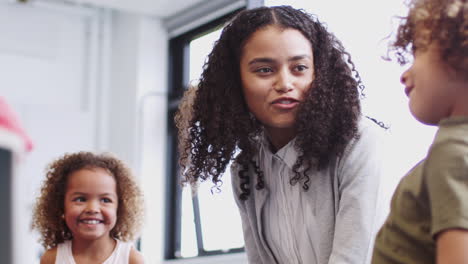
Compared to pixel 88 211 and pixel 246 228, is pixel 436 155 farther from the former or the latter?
pixel 88 211

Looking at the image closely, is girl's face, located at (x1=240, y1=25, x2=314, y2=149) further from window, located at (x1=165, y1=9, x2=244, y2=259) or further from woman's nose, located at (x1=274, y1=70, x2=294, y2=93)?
window, located at (x1=165, y1=9, x2=244, y2=259)

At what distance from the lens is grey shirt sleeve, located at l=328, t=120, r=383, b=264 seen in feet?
4.23

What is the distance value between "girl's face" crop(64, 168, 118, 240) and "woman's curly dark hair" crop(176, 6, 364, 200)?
40 cm

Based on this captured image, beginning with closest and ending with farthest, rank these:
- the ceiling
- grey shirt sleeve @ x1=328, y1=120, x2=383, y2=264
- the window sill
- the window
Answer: grey shirt sleeve @ x1=328, y1=120, x2=383, y2=264, the window sill, the window, the ceiling

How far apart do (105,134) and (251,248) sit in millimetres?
3659

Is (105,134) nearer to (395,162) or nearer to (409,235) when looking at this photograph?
(395,162)

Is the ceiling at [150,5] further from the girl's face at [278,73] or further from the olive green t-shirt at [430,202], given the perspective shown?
the olive green t-shirt at [430,202]

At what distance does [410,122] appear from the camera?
2.19 m

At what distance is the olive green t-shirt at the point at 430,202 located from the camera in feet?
2.37

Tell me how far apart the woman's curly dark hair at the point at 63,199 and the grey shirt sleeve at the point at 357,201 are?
0.89 metres

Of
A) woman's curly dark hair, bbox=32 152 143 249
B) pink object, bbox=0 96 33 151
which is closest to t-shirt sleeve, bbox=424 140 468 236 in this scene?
pink object, bbox=0 96 33 151

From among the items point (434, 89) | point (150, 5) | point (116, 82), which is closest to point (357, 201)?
point (434, 89)

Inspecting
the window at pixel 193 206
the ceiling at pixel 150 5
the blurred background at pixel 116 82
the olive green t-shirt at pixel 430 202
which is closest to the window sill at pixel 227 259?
the window at pixel 193 206

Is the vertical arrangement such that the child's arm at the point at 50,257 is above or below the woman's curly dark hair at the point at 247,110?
below
